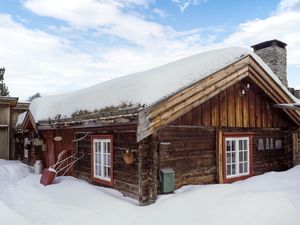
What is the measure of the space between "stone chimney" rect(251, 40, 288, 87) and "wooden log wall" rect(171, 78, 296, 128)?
2.70 metres

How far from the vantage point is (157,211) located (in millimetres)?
7113

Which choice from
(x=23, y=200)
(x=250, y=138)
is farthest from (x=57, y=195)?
(x=250, y=138)

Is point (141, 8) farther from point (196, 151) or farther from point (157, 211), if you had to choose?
point (157, 211)

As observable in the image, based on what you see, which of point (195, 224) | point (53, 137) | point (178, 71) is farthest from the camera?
point (53, 137)

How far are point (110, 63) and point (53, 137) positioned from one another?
69.2ft

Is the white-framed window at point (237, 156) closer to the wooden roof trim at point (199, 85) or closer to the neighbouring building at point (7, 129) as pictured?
the wooden roof trim at point (199, 85)

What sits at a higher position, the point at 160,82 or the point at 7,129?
the point at 160,82

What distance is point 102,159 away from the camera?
385 inches

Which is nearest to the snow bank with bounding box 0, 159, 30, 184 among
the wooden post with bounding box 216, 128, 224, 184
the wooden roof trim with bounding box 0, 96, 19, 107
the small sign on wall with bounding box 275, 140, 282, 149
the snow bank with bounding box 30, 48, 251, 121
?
the snow bank with bounding box 30, 48, 251, 121

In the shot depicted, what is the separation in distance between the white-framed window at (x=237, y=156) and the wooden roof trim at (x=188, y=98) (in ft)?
6.15

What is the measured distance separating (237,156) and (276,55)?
5705 millimetres

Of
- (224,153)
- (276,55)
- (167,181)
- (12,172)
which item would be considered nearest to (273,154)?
(224,153)

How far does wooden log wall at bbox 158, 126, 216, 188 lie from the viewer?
8359 millimetres

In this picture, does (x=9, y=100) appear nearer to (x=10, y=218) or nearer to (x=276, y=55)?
(x=10, y=218)
